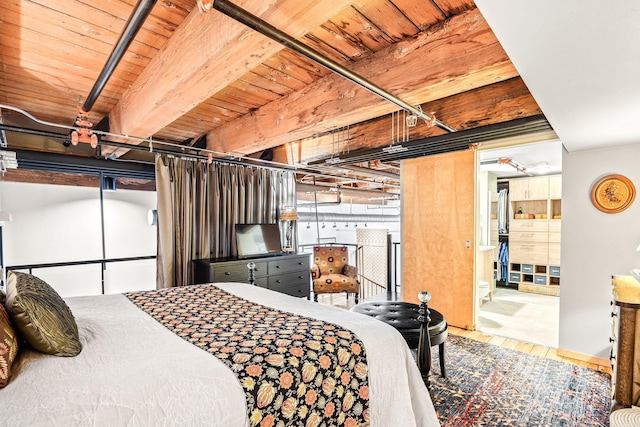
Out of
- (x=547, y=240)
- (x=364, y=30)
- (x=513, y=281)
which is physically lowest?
(x=513, y=281)

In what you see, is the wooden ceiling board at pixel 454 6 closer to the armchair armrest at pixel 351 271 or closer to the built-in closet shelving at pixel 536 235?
the armchair armrest at pixel 351 271

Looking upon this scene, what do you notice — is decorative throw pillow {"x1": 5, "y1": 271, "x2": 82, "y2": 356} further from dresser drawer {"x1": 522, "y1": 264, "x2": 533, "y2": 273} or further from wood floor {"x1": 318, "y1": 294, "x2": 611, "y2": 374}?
dresser drawer {"x1": 522, "y1": 264, "x2": 533, "y2": 273}

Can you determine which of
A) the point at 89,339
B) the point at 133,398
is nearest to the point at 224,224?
the point at 89,339

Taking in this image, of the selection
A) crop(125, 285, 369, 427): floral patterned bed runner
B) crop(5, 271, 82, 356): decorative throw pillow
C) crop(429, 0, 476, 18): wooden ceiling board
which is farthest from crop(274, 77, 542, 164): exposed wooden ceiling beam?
crop(5, 271, 82, 356): decorative throw pillow

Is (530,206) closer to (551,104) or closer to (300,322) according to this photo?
(551,104)

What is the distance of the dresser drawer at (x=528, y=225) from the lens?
602cm

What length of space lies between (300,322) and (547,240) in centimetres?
600

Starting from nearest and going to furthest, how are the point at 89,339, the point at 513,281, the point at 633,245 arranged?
the point at 89,339 → the point at 633,245 → the point at 513,281

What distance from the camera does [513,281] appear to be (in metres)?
6.37

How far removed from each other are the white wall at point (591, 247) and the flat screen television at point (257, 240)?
358cm

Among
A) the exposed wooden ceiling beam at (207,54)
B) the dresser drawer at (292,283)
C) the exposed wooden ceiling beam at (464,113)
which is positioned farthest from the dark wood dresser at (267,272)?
the exposed wooden ceiling beam at (207,54)

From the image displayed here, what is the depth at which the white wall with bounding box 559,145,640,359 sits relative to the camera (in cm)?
285

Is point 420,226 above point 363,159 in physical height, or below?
below

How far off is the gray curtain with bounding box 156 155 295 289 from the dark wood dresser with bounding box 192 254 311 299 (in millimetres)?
261
